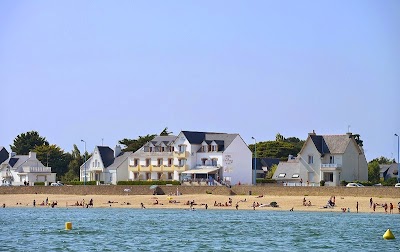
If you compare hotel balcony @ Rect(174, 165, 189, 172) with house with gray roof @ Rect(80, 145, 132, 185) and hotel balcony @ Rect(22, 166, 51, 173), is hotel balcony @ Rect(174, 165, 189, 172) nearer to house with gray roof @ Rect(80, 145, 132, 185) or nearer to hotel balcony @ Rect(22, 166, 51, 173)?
house with gray roof @ Rect(80, 145, 132, 185)

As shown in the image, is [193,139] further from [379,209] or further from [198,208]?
[379,209]

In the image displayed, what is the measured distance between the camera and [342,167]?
10656 cm

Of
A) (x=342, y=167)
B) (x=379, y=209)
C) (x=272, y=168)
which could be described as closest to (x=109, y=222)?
(x=379, y=209)

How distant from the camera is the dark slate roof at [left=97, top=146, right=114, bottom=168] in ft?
415

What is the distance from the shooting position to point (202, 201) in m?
97.6

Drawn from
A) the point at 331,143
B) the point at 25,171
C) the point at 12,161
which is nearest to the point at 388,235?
the point at 331,143

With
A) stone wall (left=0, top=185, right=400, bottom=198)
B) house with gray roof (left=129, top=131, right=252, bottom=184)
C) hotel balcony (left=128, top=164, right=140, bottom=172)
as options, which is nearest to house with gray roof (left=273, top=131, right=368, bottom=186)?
house with gray roof (left=129, top=131, right=252, bottom=184)

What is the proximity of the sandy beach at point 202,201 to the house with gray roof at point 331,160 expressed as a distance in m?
13.1

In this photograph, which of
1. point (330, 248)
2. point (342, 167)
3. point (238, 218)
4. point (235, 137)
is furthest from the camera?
point (235, 137)

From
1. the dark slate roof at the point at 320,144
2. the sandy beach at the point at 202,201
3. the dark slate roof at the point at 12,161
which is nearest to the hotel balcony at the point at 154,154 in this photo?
the sandy beach at the point at 202,201

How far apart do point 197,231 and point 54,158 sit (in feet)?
268

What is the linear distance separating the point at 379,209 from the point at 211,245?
31.6m

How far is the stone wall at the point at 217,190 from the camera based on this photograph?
89.7m

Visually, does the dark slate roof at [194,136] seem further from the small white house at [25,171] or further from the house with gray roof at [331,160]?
the small white house at [25,171]
